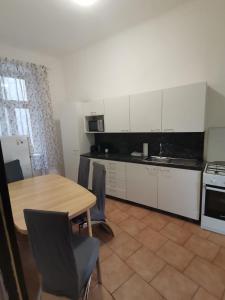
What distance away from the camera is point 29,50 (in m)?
3.29

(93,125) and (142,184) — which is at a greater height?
(93,125)

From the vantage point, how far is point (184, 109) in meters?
2.29

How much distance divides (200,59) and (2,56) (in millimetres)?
3155

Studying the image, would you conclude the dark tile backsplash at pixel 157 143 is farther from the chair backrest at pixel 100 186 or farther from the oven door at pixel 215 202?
the chair backrest at pixel 100 186

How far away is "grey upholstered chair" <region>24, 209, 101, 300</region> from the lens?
37.7 inches

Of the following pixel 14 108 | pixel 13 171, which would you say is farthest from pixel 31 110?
pixel 13 171

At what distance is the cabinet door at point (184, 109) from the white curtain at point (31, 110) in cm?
234

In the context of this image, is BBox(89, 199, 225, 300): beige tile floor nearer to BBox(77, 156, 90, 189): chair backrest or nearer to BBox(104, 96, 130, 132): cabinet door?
BBox(77, 156, 90, 189): chair backrest

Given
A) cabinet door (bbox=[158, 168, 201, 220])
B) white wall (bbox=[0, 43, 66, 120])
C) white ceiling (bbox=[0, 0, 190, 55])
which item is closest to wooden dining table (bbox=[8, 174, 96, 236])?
cabinet door (bbox=[158, 168, 201, 220])

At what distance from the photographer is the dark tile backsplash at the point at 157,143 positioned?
2.59m

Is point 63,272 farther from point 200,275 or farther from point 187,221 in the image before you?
point 187,221

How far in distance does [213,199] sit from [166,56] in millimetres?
2102

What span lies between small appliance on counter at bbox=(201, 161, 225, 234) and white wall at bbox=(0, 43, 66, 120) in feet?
9.40

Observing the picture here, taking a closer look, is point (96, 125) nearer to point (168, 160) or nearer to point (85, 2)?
point (168, 160)
